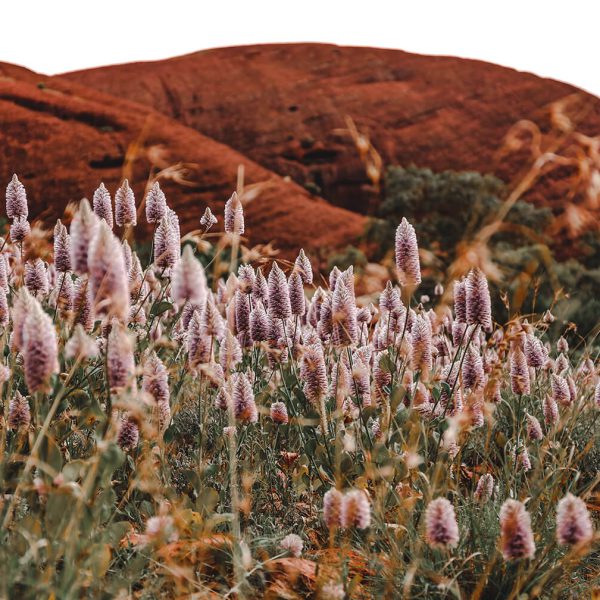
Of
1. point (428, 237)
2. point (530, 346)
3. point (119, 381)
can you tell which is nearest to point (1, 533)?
point (119, 381)

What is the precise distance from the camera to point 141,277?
3.15 meters

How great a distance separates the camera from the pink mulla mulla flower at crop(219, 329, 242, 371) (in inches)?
98.4

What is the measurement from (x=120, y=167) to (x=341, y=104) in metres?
13.5

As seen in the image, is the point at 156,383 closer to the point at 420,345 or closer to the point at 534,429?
the point at 420,345

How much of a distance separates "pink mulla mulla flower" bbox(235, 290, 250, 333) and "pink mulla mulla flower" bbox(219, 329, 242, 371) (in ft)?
0.18

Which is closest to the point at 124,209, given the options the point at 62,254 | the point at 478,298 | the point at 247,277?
the point at 62,254

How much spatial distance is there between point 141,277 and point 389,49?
127ft

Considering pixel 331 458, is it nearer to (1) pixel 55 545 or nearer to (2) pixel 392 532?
(2) pixel 392 532

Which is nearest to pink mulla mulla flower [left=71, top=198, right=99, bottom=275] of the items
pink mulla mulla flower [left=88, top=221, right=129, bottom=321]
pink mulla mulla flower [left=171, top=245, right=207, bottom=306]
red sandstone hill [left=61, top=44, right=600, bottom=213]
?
pink mulla mulla flower [left=88, top=221, right=129, bottom=321]

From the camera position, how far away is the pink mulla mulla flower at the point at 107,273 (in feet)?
4.82

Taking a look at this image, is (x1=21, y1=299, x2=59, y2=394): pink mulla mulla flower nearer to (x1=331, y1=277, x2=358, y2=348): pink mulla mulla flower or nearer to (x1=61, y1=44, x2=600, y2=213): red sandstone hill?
(x1=331, y1=277, x2=358, y2=348): pink mulla mulla flower

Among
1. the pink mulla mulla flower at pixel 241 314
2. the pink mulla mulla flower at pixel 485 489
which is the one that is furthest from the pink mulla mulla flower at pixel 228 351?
the pink mulla mulla flower at pixel 485 489

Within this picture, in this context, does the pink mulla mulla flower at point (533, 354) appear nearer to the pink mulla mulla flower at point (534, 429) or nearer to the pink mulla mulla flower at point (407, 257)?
the pink mulla mulla flower at point (534, 429)

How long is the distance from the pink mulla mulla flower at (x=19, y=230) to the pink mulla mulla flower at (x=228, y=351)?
3.11 feet
